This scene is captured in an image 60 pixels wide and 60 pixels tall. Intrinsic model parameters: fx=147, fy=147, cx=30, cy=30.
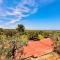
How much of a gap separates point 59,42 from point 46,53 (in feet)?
5.89

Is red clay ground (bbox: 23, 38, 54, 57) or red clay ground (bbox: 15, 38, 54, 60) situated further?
red clay ground (bbox: 23, 38, 54, 57)

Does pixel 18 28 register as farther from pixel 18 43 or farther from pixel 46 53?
pixel 18 43

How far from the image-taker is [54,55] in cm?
1423

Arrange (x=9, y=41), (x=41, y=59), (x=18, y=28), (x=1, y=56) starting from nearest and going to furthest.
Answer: (x=1, y=56) < (x=9, y=41) < (x=41, y=59) < (x=18, y=28)

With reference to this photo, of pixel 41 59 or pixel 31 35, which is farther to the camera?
pixel 31 35

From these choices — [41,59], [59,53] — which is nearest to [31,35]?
[59,53]

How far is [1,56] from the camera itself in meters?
8.49

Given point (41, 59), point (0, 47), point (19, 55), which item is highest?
point (0, 47)

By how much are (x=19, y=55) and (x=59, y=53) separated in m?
6.12

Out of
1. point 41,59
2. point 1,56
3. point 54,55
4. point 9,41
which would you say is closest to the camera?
point 1,56

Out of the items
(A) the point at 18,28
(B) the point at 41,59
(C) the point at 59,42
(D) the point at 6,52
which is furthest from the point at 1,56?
(A) the point at 18,28

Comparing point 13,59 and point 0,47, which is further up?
point 0,47

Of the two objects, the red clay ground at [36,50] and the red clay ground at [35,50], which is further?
the red clay ground at [36,50]

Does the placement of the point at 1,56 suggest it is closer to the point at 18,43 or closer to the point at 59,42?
the point at 18,43
